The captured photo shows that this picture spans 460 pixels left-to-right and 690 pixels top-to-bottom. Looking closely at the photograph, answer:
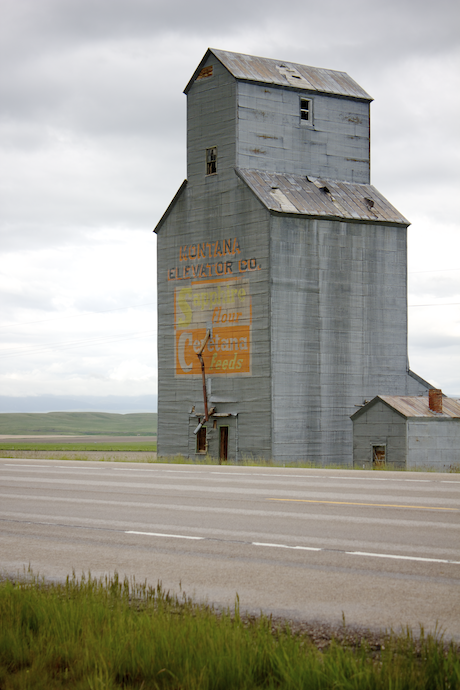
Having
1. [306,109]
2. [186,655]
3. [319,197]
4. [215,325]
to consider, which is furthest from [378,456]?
[186,655]

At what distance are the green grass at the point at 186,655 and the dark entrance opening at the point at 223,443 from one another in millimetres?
32656

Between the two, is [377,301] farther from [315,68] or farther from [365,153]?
[315,68]

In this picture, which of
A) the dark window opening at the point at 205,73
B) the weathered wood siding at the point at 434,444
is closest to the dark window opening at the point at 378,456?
the weathered wood siding at the point at 434,444

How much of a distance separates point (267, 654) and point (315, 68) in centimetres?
4404

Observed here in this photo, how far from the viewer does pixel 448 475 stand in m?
21.9

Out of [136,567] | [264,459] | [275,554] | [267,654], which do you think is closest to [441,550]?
[275,554]

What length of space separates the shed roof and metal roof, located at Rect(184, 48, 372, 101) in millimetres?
17352

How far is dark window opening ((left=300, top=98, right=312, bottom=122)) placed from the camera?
42.5m

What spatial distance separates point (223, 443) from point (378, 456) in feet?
25.7

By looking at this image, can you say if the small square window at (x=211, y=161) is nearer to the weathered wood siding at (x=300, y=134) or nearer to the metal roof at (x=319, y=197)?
the weathered wood siding at (x=300, y=134)

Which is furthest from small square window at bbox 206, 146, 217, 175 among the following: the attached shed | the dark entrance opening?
the attached shed

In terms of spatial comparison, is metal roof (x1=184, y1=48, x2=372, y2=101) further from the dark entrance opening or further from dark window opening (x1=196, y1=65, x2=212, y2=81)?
the dark entrance opening

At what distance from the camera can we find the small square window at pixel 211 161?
136ft

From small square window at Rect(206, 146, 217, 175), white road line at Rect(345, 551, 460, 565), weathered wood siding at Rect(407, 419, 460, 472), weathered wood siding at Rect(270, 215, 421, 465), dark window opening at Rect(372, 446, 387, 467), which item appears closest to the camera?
white road line at Rect(345, 551, 460, 565)
